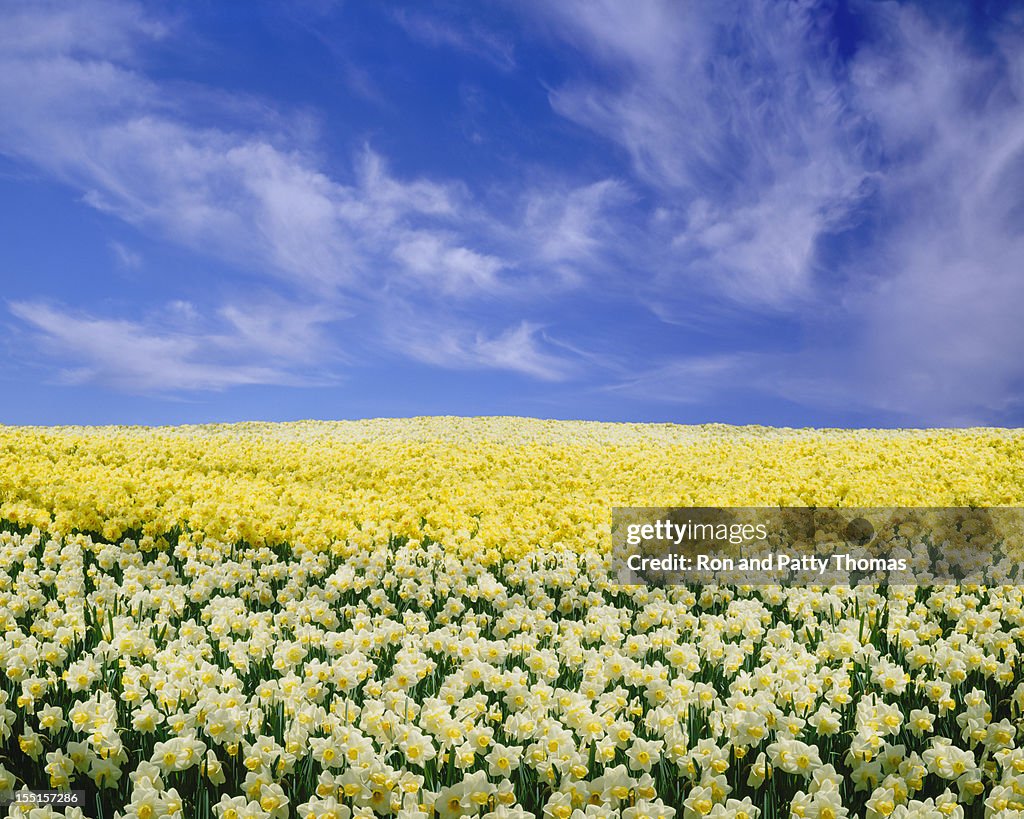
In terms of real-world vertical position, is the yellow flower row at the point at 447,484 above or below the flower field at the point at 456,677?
above

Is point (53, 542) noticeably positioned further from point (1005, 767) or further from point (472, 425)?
point (472, 425)

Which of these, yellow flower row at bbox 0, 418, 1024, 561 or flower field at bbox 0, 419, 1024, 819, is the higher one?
yellow flower row at bbox 0, 418, 1024, 561

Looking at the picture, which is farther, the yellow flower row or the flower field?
the yellow flower row

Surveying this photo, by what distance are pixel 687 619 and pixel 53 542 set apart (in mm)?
6514

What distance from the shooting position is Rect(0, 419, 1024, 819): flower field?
11.5 ft

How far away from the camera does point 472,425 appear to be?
90.7 feet

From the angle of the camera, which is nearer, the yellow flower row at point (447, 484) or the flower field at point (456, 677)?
the flower field at point (456, 677)

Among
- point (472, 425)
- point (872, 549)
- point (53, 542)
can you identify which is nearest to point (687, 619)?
point (872, 549)

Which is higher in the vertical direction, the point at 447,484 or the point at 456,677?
the point at 447,484

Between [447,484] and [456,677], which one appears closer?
[456,677]

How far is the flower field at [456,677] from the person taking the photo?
11.5 feet

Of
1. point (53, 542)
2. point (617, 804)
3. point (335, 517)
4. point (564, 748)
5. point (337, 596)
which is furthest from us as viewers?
point (335, 517)

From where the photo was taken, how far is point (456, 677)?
4.36 metres

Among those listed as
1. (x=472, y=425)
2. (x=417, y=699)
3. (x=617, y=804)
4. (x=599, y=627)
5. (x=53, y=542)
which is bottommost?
(x=617, y=804)
